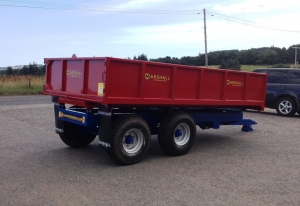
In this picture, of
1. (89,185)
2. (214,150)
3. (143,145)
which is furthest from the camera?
(214,150)

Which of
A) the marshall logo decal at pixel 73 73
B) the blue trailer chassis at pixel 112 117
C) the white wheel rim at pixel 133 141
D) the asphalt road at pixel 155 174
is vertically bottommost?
the asphalt road at pixel 155 174

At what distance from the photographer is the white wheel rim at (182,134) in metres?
8.23

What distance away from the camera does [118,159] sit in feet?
23.1

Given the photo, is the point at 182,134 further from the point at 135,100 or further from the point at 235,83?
the point at 235,83

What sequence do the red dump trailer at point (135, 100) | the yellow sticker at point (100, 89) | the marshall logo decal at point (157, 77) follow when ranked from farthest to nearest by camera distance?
the marshall logo decal at point (157, 77) < the red dump trailer at point (135, 100) < the yellow sticker at point (100, 89)

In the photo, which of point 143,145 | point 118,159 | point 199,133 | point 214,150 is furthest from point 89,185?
point 199,133

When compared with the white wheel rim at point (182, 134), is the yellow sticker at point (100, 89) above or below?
above

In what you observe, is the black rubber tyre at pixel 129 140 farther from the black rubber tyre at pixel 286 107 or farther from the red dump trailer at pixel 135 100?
the black rubber tyre at pixel 286 107

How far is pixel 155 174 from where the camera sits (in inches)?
262

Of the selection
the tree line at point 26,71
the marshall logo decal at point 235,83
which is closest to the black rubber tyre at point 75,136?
the marshall logo decal at point 235,83

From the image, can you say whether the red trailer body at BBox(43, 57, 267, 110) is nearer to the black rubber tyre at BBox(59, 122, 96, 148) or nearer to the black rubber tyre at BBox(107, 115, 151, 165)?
the black rubber tyre at BBox(107, 115, 151, 165)

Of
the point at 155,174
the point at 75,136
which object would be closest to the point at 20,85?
the point at 75,136

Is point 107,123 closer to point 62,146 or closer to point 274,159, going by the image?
point 62,146

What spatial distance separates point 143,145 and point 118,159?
64 cm
